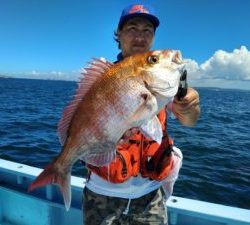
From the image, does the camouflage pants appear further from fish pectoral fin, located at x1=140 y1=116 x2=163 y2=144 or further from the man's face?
the man's face

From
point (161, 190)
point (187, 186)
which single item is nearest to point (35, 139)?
point (187, 186)

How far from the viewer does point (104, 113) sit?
219cm

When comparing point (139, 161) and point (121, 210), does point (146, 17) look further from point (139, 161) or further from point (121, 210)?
point (121, 210)

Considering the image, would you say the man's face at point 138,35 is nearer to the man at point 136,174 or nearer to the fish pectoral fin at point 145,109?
the man at point 136,174

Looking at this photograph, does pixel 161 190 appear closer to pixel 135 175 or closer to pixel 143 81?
pixel 135 175

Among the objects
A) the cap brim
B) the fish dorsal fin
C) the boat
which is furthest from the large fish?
the boat

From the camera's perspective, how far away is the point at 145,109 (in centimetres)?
211

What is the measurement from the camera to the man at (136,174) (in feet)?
9.44

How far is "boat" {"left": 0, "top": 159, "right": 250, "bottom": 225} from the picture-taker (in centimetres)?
397

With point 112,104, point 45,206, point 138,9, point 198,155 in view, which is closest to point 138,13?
point 138,9

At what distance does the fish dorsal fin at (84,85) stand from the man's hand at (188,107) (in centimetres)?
63

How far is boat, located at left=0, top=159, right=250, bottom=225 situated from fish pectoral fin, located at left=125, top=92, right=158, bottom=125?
86.0 inches

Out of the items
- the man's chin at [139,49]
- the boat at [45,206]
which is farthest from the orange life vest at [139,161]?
the boat at [45,206]

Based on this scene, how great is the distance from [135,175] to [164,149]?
36 cm
